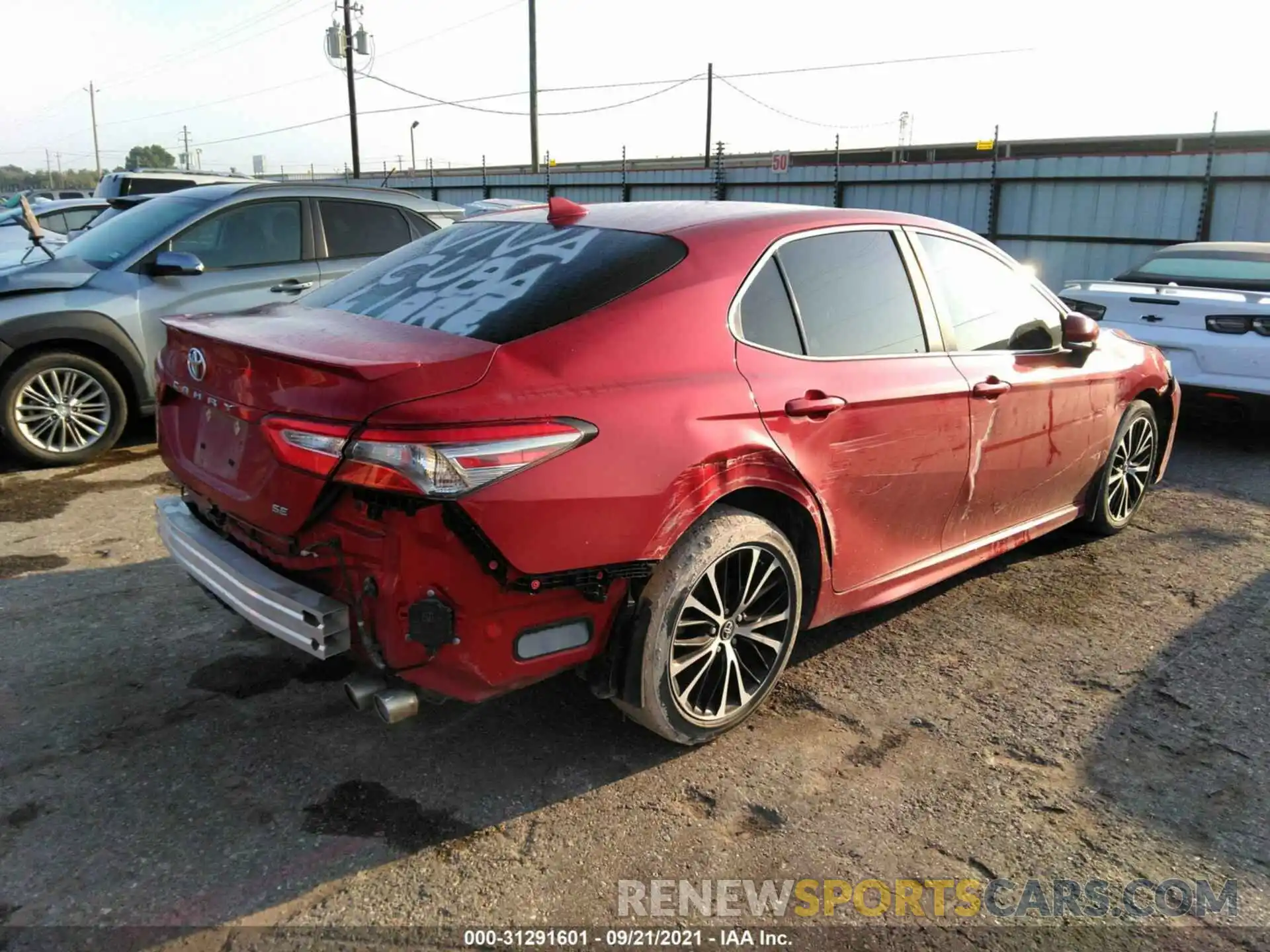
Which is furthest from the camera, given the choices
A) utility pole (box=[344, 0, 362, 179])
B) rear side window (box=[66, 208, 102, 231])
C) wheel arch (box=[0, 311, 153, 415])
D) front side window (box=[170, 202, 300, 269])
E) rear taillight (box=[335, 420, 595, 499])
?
utility pole (box=[344, 0, 362, 179])

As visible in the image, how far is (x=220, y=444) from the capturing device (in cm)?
295

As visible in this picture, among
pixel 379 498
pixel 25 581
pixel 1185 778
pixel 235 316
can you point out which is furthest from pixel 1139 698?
pixel 25 581

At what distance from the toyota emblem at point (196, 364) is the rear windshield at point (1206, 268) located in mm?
7566

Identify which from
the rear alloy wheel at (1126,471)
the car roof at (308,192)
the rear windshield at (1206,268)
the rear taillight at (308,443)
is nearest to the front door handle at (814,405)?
the rear taillight at (308,443)

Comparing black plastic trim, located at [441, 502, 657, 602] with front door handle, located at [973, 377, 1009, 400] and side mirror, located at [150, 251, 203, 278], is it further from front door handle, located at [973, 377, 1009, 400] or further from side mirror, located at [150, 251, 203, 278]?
side mirror, located at [150, 251, 203, 278]

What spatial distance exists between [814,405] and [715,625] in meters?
0.77

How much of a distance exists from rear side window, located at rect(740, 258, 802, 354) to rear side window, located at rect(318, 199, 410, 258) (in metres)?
4.72

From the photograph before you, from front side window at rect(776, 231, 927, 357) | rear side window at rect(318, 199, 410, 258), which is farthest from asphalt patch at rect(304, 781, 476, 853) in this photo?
rear side window at rect(318, 199, 410, 258)

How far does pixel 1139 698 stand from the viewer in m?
3.51

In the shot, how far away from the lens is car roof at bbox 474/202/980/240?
128 inches

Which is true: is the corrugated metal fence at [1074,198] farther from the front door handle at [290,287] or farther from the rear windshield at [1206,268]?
the front door handle at [290,287]

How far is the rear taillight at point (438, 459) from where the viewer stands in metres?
2.38

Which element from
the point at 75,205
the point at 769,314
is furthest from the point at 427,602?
the point at 75,205

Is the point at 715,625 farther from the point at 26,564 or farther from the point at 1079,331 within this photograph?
the point at 26,564
